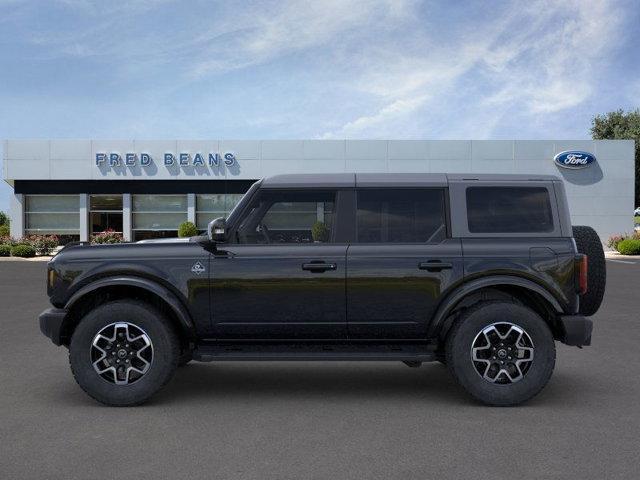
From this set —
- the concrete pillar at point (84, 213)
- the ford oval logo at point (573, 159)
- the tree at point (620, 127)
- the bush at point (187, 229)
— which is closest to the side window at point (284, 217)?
Answer: the bush at point (187, 229)

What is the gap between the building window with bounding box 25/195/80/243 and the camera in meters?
42.2

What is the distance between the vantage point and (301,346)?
5676mm

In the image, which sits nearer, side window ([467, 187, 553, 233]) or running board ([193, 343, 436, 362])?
running board ([193, 343, 436, 362])

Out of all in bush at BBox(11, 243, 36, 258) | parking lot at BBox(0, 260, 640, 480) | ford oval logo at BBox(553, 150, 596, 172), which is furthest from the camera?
ford oval logo at BBox(553, 150, 596, 172)

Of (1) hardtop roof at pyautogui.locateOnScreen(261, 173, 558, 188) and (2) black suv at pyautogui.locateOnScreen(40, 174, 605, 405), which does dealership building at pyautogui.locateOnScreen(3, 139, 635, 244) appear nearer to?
(1) hardtop roof at pyautogui.locateOnScreen(261, 173, 558, 188)

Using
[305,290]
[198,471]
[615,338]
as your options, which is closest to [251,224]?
[305,290]

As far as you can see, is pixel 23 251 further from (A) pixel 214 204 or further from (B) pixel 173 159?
(A) pixel 214 204

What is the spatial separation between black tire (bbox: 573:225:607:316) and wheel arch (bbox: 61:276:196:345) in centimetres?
352

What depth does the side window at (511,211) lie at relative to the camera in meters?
5.69

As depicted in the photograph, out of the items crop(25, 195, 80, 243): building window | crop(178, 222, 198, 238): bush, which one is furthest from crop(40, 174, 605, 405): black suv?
crop(25, 195, 80, 243): building window

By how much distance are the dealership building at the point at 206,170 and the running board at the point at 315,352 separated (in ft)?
115

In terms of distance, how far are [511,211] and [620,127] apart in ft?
209

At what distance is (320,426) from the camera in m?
4.96

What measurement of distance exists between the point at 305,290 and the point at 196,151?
36506 millimetres
